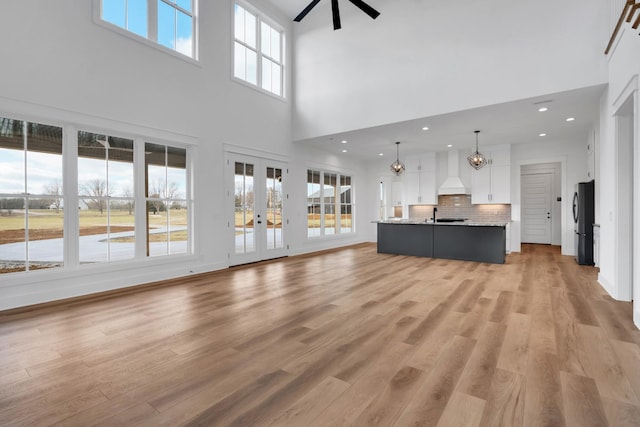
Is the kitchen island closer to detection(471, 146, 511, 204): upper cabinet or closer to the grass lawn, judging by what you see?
detection(471, 146, 511, 204): upper cabinet

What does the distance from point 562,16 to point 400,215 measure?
21.9 feet

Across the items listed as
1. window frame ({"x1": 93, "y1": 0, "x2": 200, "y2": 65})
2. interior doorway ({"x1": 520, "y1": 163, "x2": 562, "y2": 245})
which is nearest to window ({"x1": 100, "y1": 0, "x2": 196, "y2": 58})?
window frame ({"x1": 93, "y1": 0, "x2": 200, "y2": 65})

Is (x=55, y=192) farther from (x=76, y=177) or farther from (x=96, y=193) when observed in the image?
(x=96, y=193)

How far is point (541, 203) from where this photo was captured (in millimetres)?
9305

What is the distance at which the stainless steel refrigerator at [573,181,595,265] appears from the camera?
5906mm

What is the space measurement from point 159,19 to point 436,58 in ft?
15.6

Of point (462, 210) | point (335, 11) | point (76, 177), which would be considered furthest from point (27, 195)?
point (462, 210)

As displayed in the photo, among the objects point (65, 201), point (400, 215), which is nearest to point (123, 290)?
point (65, 201)

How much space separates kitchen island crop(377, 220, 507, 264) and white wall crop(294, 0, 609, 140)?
259 cm

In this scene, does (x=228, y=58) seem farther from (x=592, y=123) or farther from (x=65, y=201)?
(x=592, y=123)

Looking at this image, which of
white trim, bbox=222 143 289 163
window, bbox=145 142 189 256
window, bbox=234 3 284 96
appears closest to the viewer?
window, bbox=145 142 189 256

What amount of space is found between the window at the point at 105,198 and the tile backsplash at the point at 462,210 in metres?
7.72

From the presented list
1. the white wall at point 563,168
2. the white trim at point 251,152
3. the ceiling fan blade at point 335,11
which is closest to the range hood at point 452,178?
the white wall at point 563,168

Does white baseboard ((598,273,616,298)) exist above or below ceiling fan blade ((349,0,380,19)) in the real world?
below
